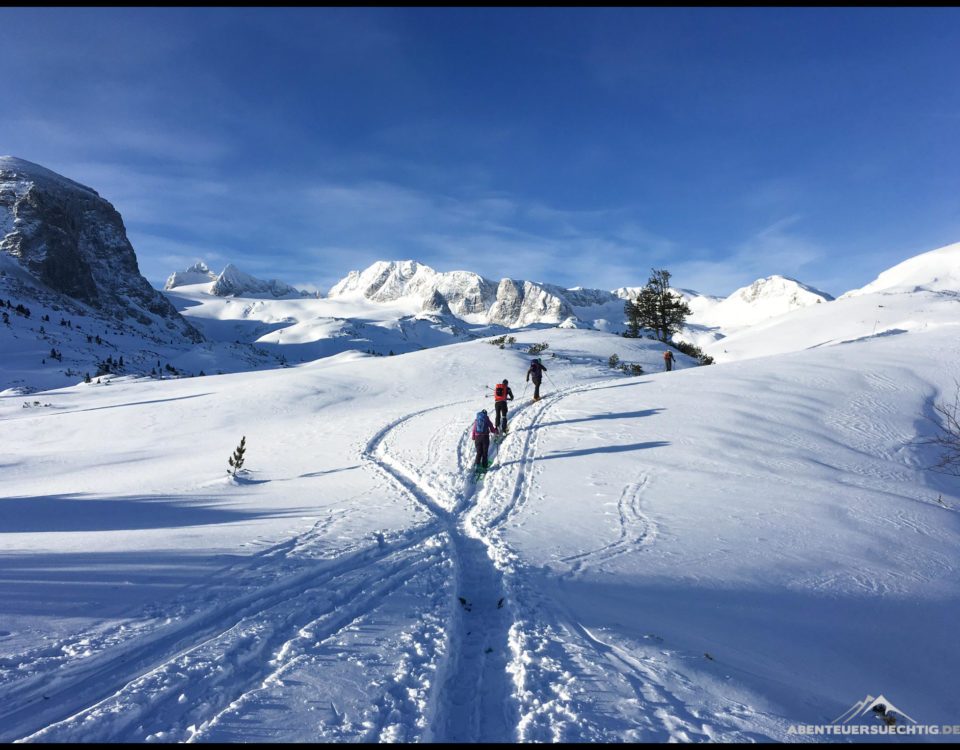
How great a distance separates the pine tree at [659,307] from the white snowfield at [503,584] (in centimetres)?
2518

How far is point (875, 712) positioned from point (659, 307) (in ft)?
125

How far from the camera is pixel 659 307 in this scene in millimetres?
37750

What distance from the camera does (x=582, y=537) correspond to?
253 inches

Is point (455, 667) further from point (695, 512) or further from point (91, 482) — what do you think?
point (91, 482)

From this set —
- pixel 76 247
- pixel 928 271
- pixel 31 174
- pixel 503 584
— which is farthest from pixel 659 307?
pixel 31 174

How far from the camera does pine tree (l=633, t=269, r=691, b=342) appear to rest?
1479 inches

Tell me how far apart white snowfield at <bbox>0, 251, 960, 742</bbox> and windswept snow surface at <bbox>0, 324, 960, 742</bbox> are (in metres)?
0.03

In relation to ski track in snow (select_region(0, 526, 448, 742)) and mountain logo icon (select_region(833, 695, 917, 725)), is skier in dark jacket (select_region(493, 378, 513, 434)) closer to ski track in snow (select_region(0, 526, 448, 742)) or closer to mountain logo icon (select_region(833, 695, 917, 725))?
ski track in snow (select_region(0, 526, 448, 742))

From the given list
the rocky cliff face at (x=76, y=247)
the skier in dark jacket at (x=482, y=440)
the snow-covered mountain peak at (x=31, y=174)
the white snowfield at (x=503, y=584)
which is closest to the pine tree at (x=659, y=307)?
the white snowfield at (x=503, y=584)

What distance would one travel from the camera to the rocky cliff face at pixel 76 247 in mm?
67500

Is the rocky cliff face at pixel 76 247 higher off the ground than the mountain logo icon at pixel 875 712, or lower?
higher

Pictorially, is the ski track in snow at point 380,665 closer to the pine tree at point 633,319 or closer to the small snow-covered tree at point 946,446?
the small snow-covered tree at point 946,446

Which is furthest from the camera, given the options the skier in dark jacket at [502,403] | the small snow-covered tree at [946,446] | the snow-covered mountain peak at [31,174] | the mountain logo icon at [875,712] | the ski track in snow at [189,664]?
the snow-covered mountain peak at [31,174]

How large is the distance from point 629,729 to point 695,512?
510cm
